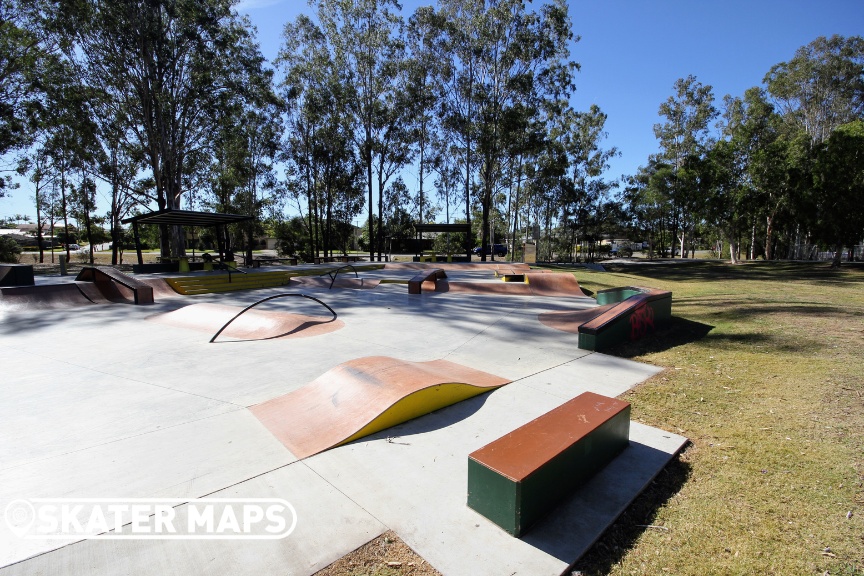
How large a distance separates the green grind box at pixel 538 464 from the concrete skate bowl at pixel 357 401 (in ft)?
4.10

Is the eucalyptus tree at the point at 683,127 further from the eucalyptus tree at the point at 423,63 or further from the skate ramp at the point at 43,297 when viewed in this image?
the skate ramp at the point at 43,297

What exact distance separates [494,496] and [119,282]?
43.9ft

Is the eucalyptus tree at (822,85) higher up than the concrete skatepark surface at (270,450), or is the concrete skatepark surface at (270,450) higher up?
the eucalyptus tree at (822,85)

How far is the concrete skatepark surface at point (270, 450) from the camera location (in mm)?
2258

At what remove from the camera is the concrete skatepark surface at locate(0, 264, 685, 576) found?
2.26 metres

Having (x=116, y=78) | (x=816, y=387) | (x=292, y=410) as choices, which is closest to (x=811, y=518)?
(x=816, y=387)

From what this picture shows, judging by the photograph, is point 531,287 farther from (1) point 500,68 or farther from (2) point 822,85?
(2) point 822,85

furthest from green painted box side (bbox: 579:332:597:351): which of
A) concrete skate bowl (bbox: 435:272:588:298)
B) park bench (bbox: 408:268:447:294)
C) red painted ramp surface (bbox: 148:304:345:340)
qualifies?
park bench (bbox: 408:268:447:294)

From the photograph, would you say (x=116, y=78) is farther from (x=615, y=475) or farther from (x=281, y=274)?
(x=615, y=475)

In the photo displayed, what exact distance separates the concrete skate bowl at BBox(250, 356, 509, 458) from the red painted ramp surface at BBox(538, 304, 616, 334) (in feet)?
12.7

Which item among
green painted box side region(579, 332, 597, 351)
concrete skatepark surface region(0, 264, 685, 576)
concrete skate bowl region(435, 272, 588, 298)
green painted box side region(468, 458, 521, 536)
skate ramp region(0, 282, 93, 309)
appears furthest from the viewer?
concrete skate bowl region(435, 272, 588, 298)

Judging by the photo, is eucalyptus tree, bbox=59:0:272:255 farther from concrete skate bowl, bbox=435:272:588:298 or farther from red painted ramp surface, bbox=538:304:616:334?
red painted ramp surface, bbox=538:304:616:334

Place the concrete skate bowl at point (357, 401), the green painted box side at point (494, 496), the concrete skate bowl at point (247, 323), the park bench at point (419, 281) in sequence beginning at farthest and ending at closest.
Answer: the park bench at point (419, 281), the concrete skate bowl at point (247, 323), the concrete skate bowl at point (357, 401), the green painted box side at point (494, 496)

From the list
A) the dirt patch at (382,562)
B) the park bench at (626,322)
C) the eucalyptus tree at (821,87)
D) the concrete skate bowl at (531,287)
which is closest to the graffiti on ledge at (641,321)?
the park bench at (626,322)
